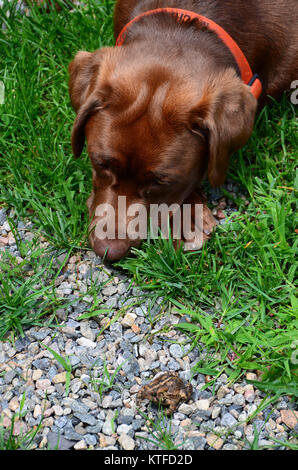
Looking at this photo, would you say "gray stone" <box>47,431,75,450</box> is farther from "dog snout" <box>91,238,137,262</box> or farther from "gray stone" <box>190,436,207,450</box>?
"dog snout" <box>91,238,137,262</box>

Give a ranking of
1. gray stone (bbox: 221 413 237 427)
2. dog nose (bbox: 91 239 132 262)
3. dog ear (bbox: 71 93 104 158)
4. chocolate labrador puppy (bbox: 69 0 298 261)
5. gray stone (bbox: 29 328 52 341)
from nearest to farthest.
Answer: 1. gray stone (bbox: 221 413 237 427)
2. chocolate labrador puppy (bbox: 69 0 298 261)
3. dog ear (bbox: 71 93 104 158)
4. gray stone (bbox: 29 328 52 341)
5. dog nose (bbox: 91 239 132 262)

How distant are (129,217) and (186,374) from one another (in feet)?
2.87

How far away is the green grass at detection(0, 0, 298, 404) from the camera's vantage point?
10.2 feet

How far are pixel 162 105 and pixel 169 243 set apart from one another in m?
0.80

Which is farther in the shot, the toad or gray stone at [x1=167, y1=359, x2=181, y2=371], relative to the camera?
gray stone at [x1=167, y1=359, x2=181, y2=371]

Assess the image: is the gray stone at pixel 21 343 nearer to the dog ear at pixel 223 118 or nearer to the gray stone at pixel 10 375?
the gray stone at pixel 10 375

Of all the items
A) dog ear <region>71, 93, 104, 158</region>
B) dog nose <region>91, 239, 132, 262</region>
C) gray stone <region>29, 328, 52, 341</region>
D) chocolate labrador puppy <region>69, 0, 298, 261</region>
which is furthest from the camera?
dog nose <region>91, 239, 132, 262</region>

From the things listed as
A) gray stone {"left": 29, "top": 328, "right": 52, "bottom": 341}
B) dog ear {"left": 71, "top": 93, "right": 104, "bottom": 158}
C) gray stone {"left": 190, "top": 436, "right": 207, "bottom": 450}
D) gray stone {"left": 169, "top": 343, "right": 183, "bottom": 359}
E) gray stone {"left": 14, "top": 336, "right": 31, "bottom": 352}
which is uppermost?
dog ear {"left": 71, "top": 93, "right": 104, "bottom": 158}

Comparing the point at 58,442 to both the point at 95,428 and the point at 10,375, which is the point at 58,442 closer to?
the point at 95,428

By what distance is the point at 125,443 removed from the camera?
2.71m

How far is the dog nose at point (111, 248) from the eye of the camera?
3242 mm

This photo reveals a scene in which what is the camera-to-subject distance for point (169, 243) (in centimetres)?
331

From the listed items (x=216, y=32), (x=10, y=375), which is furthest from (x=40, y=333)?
(x=216, y=32)

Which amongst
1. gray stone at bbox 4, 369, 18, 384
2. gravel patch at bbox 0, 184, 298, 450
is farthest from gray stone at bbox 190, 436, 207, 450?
gray stone at bbox 4, 369, 18, 384
